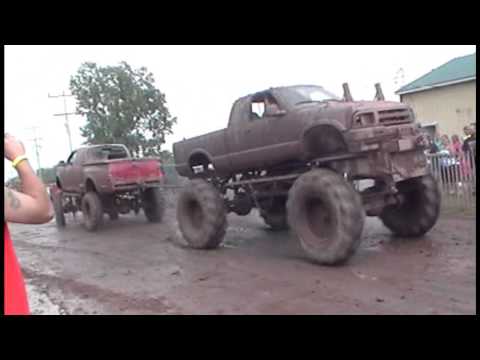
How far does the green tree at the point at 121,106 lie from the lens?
2614cm

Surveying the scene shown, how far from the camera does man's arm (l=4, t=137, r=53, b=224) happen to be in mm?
2365

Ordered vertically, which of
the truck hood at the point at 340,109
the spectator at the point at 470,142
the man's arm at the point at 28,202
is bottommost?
the spectator at the point at 470,142

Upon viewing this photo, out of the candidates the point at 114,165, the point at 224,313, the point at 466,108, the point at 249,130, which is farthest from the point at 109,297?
the point at 466,108

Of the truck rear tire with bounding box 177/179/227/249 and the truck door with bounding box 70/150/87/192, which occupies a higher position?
the truck door with bounding box 70/150/87/192

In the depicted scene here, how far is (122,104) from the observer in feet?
85.9

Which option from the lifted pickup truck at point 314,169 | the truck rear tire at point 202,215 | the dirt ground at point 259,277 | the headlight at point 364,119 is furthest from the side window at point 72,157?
the headlight at point 364,119

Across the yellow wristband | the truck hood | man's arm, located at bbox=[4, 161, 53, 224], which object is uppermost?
the truck hood

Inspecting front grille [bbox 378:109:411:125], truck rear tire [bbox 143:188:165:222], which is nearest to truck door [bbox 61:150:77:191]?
truck rear tire [bbox 143:188:165:222]

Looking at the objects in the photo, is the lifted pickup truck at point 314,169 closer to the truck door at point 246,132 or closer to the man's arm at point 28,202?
the truck door at point 246,132

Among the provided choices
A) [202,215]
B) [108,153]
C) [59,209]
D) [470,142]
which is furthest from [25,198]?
[59,209]

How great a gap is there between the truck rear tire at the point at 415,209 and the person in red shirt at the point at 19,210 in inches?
261

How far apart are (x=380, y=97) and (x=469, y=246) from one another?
8.47 feet

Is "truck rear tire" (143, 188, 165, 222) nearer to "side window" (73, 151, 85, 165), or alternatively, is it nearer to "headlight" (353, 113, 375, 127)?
"side window" (73, 151, 85, 165)

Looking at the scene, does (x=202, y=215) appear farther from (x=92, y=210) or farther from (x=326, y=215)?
(x=92, y=210)
